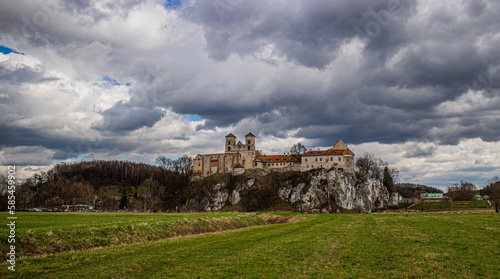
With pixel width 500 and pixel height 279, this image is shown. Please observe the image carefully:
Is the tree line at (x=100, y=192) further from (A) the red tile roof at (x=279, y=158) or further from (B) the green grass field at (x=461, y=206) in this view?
(B) the green grass field at (x=461, y=206)

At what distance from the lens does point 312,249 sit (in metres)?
17.9

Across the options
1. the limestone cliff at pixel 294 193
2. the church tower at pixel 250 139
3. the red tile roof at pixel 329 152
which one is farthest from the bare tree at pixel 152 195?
the red tile roof at pixel 329 152

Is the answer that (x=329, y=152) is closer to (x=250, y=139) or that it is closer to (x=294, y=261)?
(x=250, y=139)

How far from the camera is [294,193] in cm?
10312

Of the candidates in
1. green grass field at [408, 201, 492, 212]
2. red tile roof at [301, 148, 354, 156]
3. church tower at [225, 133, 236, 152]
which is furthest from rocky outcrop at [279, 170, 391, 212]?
church tower at [225, 133, 236, 152]

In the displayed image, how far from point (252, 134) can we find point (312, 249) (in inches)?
4399

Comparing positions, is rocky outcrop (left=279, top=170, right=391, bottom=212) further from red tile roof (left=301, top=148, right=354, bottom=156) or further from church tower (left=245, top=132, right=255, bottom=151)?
church tower (left=245, top=132, right=255, bottom=151)

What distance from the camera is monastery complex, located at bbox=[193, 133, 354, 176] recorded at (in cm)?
10969

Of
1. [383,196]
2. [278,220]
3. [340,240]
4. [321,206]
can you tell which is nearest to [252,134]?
[321,206]

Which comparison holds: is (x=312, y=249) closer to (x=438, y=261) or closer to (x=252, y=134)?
(x=438, y=261)

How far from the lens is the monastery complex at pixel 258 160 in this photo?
360ft

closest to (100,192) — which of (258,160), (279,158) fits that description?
(258,160)

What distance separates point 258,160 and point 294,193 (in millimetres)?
27082

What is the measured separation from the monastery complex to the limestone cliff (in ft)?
15.6
